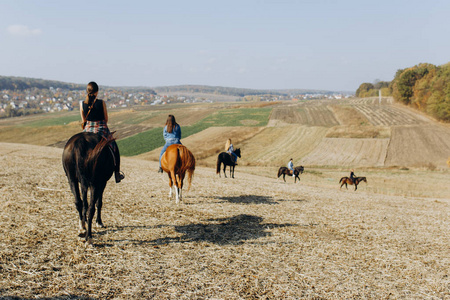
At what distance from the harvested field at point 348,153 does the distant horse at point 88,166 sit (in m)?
40.8

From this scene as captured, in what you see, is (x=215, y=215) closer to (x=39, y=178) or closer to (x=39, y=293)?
(x=39, y=293)

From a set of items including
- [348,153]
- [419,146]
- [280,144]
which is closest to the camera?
[348,153]

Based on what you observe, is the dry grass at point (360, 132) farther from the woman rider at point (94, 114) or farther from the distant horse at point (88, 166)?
the distant horse at point (88, 166)

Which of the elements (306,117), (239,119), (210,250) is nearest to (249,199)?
(210,250)

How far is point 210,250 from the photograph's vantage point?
25.0 feet

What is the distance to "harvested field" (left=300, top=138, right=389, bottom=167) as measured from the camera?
45.4m

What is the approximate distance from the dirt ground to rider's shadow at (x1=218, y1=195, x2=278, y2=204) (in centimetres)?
19

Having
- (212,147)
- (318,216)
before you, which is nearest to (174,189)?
(318,216)

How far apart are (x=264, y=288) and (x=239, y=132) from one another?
64.9m

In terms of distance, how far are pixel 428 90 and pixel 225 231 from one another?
303 ft

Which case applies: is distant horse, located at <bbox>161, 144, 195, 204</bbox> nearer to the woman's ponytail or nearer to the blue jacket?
the blue jacket

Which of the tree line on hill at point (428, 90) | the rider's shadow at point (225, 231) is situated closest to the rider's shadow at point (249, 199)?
the rider's shadow at point (225, 231)

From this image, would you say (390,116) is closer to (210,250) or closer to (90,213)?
(210,250)

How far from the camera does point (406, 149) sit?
1989 inches
